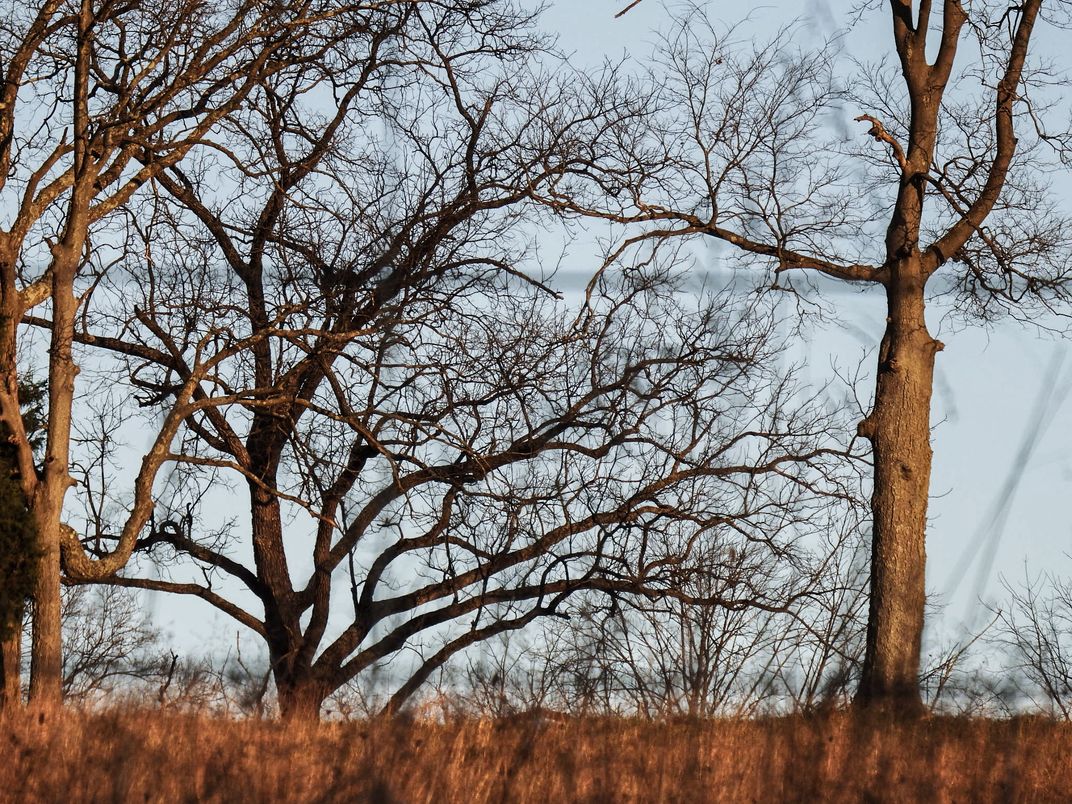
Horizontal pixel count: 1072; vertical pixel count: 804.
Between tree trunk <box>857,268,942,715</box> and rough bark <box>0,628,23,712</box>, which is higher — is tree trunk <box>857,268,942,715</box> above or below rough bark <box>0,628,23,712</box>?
above

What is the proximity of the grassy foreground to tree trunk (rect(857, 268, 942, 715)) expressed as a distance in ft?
12.5

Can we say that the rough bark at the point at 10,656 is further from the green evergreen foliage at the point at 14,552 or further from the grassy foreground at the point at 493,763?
the grassy foreground at the point at 493,763

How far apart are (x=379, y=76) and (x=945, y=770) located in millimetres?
13399

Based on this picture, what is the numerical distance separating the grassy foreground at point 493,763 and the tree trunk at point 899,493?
3823 mm

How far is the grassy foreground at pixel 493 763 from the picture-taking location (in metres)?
5.18

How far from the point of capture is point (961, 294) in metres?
Result: 13.2

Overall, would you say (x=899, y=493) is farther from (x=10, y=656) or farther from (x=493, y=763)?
(x=10, y=656)

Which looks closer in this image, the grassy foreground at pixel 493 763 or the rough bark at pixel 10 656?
the grassy foreground at pixel 493 763

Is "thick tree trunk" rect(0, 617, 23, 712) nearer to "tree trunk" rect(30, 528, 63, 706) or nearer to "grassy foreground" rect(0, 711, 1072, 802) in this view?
"tree trunk" rect(30, 528, 63, 706)

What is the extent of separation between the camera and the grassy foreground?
5.18m

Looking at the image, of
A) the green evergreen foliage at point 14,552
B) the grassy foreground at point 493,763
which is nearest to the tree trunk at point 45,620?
the green evergreen foliage at point 14,552

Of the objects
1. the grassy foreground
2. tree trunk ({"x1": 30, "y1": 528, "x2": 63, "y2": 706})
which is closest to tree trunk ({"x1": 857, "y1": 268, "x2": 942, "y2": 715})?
the grassy foreground

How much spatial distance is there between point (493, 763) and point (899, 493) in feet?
21.0

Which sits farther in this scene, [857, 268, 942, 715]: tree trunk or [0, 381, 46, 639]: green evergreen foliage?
[0, 381, 46, 639]: green evergreen foliage
